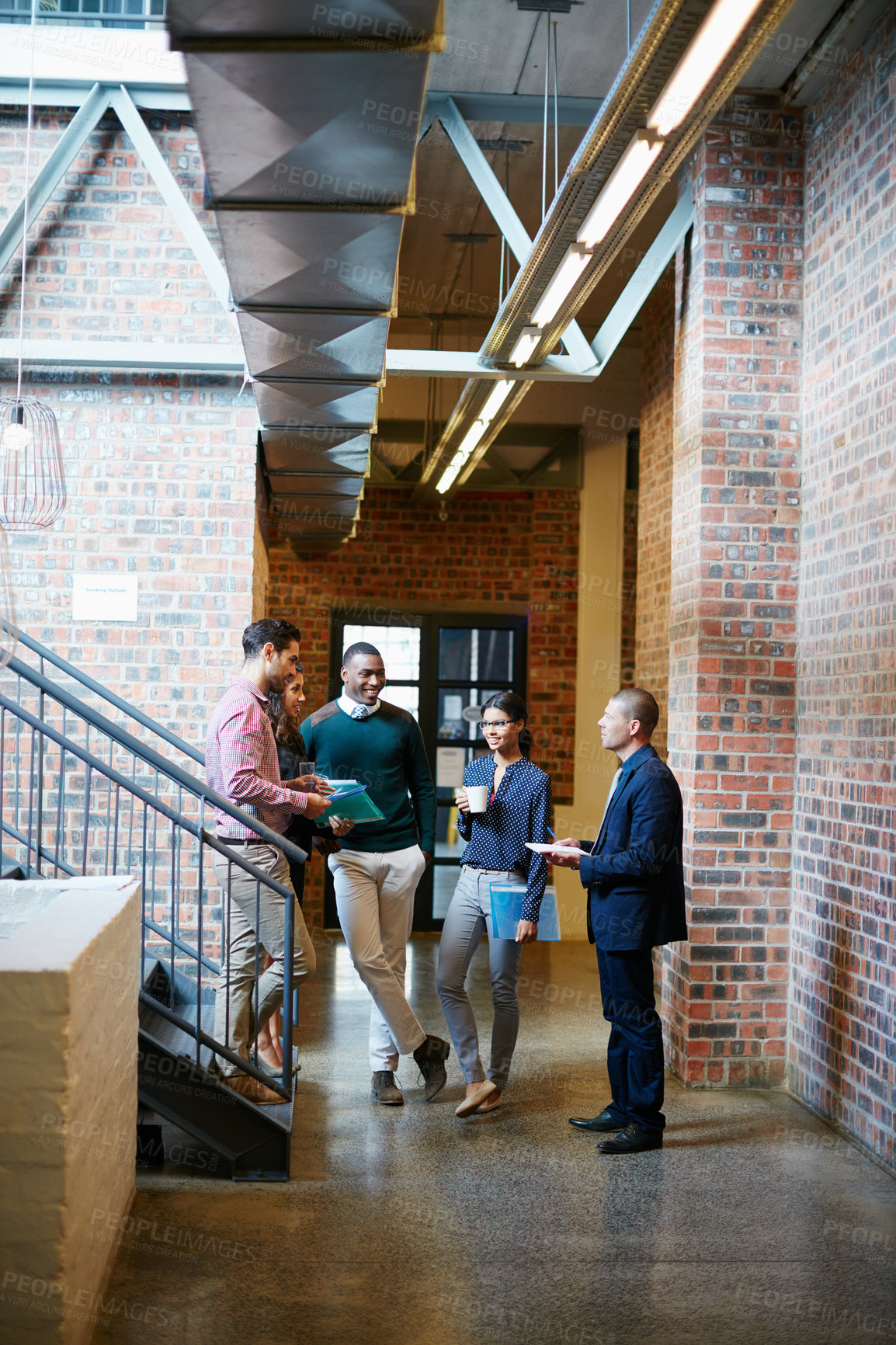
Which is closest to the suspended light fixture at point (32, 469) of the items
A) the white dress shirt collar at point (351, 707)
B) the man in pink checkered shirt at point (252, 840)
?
the man in pink checkered shirt at point (252, 840)

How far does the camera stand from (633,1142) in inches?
160

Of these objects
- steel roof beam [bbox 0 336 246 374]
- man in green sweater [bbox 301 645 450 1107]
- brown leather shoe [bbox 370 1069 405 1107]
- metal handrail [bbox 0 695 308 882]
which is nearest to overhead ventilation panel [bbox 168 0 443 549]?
steel roof beam [bbox 0 336 246 374]

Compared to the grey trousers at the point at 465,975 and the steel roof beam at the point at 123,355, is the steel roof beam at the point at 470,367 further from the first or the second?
the grey trousers at the point at 465,975

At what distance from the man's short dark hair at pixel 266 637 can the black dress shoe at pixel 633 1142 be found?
2.16 meters

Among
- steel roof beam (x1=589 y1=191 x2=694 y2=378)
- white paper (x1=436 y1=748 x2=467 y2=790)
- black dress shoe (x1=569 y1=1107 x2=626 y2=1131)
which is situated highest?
steel roof beam (x1=589 y1=191 x2=694 y2=378)

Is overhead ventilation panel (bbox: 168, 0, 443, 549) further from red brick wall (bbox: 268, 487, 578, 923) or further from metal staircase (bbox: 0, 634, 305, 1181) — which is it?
red brick wall (bbox: 268, 487, 578, 923)

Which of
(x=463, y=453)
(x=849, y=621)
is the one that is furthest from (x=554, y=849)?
(x=463, y=453)

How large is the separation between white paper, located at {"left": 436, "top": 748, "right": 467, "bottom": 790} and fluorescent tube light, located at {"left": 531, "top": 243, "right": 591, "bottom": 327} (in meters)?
5.16

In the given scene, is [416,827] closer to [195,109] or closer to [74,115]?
[195,109]

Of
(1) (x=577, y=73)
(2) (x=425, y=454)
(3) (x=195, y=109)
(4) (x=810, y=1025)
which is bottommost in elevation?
(4) (x=810, y=1025)

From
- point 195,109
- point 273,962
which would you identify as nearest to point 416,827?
point 273,962

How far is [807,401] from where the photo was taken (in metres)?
4.88

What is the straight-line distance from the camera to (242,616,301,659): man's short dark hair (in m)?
4.32

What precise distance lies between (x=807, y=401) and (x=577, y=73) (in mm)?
1675
